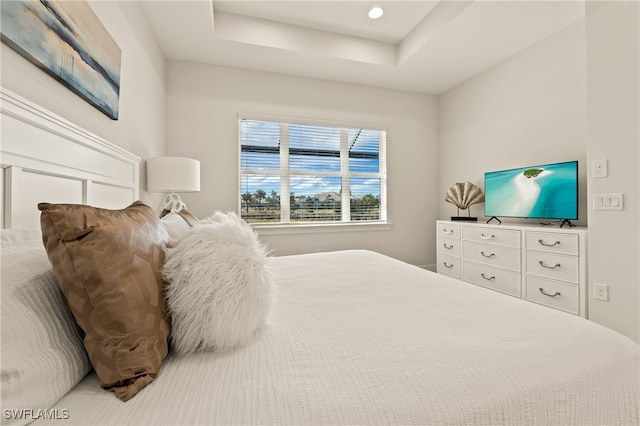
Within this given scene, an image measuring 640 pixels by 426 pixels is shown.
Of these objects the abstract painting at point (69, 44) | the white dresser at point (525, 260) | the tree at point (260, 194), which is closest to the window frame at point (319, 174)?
the tree at point (260, 194)

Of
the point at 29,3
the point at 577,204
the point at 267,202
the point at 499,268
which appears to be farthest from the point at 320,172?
the point at 29,3

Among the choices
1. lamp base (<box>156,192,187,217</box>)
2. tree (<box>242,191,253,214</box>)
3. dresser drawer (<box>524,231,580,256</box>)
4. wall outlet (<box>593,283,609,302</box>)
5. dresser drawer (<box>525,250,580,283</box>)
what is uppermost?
tree (<box>242,191,253,214</box>)

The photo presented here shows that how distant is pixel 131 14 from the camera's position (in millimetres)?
2074

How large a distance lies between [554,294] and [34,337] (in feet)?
10.2

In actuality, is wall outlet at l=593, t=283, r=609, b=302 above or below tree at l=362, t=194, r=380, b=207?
below

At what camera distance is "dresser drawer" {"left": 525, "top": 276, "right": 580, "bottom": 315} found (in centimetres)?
224

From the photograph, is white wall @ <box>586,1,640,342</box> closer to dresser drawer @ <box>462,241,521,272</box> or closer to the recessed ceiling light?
dresser drawer @ <box>462,241,521,272</box>

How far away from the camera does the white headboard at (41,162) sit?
87 cm

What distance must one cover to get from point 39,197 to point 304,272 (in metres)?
1.17

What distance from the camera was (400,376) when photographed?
65 centimetres

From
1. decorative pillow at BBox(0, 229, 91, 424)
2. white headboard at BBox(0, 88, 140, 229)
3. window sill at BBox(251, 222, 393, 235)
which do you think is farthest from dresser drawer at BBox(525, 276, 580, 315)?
white headboard at BBox(0, 88, 140, 229)

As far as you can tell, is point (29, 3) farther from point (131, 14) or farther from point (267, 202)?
point (267, 202)

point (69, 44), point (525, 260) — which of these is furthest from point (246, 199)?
point (525, 260)

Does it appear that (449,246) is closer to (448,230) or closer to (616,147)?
(448,230)
